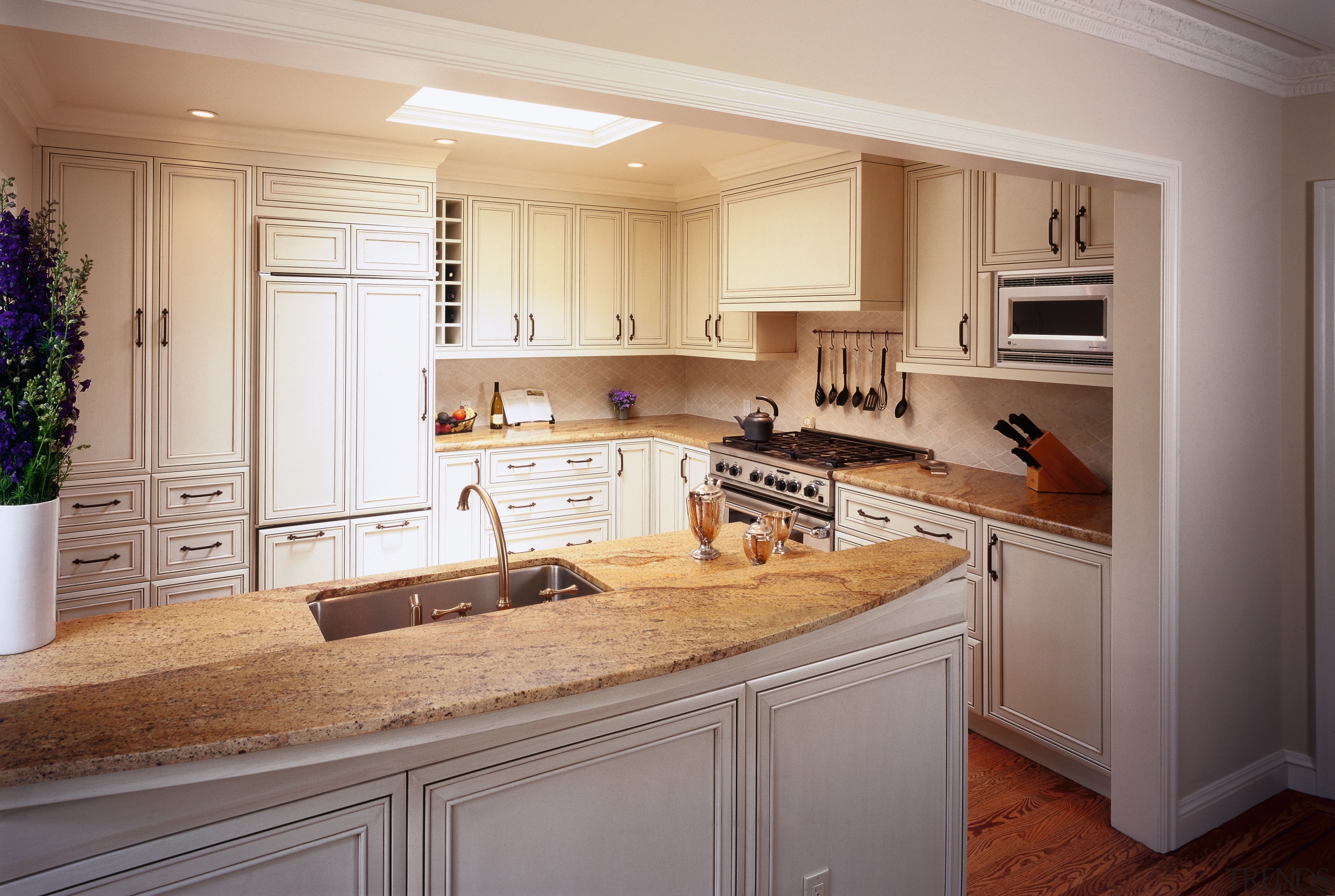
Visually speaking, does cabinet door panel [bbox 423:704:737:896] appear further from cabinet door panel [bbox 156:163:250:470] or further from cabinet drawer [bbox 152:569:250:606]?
cabinet door panel [bbox 156:163:250:470]

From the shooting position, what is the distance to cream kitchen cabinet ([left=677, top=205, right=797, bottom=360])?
4.74m

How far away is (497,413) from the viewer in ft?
16.9

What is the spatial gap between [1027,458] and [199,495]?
348cm

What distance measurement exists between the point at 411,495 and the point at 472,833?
302 cm

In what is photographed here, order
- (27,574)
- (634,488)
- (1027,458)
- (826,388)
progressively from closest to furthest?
(27,574) < (1027,458) < (826,388) < (634,488)

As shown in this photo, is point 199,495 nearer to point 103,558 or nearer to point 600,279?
point 103,558

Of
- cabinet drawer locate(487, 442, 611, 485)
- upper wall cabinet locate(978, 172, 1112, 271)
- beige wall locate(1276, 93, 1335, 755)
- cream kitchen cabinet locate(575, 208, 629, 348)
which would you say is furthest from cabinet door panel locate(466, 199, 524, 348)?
beige wall locate(1276, 93, 1335, 755)

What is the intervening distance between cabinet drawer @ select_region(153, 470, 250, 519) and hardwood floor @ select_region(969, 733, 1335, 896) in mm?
3237

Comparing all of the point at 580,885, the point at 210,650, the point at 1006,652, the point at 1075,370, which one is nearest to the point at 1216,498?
the point at 1075,370

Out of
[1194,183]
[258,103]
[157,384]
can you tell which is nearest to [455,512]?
[157,384]

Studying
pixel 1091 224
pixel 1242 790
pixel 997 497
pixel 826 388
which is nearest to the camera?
pixel 1242 790

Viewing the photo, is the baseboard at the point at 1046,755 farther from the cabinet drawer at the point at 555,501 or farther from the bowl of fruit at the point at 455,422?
the bowl of fruit at the point at 455,422

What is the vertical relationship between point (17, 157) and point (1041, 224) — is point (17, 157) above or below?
above

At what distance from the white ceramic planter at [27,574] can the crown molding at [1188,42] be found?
241cm
